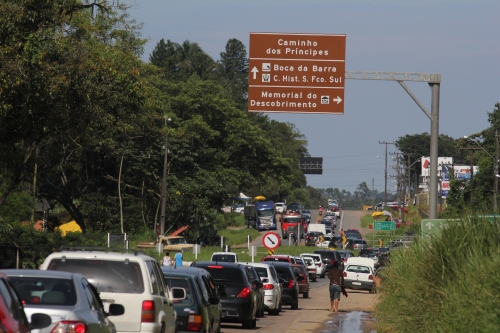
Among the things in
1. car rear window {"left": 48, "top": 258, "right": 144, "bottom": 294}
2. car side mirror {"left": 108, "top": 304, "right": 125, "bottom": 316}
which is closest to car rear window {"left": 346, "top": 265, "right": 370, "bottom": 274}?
car rear window {"left": 48, "top": 258, "right": 144, "bottom": 294}

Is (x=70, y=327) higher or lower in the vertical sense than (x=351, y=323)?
higher

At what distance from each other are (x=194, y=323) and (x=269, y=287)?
11514 mm

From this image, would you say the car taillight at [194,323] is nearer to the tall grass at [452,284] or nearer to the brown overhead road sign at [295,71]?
the tall grass at [452,284]

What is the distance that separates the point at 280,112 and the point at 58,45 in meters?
6.62

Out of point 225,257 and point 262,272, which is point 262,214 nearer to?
point 225,257

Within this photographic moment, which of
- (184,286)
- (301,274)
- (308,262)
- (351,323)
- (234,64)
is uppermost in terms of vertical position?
(234,64)

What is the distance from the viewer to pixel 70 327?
29.1 ft

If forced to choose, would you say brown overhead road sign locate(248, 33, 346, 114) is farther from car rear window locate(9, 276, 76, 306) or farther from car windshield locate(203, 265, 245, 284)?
car rear window locate(9, 276, 76, 306)

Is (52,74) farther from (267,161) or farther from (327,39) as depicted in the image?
(267,161)

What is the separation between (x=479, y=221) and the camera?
14.8 m

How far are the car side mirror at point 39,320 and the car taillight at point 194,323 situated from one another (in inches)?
260

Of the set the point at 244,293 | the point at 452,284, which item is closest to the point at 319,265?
the point at 244,293

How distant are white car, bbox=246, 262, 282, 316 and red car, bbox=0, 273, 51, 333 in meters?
18.4

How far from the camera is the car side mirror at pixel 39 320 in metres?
8.18
